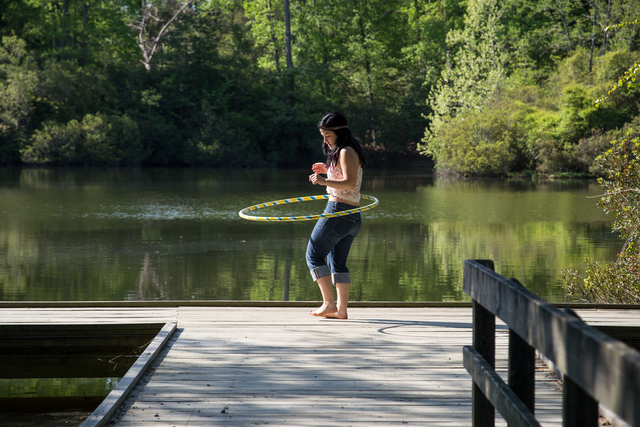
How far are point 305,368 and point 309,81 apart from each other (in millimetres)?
52056

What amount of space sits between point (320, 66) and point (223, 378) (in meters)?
51.8

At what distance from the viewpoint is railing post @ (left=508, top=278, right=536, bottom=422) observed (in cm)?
212

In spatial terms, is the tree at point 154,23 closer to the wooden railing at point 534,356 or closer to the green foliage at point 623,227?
the green foliage at point 623,227

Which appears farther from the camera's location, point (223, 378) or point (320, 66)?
point (320, 66)

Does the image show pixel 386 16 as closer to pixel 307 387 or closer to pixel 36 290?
pixel 36 290

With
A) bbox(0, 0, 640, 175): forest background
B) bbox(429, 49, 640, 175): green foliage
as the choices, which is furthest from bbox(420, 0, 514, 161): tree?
bbox(429, 49, 640, 175): green foliage

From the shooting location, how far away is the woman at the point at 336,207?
5.55 m

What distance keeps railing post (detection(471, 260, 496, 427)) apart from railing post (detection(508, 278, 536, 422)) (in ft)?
1.00

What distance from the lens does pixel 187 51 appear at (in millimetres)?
53688

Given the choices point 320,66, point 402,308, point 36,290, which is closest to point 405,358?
point 402,308

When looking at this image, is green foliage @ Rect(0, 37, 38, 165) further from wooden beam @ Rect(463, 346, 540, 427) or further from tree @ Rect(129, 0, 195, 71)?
wooden beam @ Rect(463, 346, 540, 427)

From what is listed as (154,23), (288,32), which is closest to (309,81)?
(288,32)

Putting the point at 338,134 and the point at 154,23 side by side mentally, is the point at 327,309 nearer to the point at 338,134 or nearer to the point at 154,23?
the point at 338,134

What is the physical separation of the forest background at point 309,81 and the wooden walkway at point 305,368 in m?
34.3
